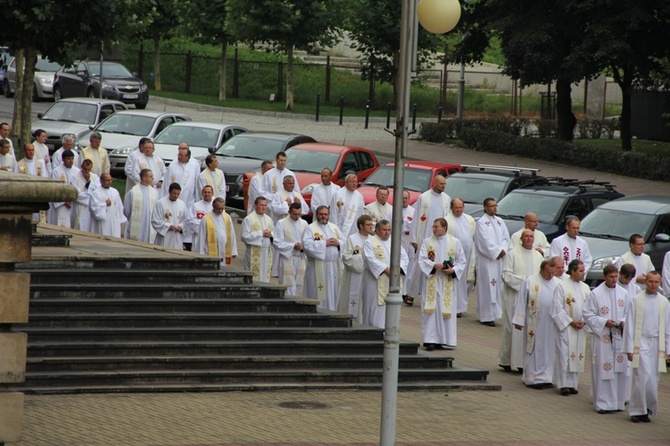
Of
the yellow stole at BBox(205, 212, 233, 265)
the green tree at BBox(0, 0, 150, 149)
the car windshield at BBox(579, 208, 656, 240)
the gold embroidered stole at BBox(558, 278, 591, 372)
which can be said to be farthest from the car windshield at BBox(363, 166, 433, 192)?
the gold embroidered stole at BBox(558, 278, 591, 372)

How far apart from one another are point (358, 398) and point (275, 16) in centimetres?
3101

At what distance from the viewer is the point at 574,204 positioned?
23.0 m

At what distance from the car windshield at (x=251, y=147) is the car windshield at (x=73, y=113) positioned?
583 centimetres

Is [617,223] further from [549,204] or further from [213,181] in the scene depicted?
[213,181]

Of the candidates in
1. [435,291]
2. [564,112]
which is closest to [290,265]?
[435,291]

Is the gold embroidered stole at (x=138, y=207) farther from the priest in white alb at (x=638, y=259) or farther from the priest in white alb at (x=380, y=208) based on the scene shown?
the priest in white alb at (x=638, y=259)

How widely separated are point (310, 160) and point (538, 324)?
35.1 ft

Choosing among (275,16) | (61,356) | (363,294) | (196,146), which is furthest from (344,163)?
(275,16)

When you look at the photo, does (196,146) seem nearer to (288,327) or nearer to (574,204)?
(574,204)

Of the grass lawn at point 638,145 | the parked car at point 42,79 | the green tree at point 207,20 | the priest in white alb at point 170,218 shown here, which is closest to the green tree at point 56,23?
the priest in white alb at point 170,218

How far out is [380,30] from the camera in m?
45.7

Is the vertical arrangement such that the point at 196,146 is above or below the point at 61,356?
above

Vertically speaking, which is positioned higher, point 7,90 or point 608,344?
point 7,90

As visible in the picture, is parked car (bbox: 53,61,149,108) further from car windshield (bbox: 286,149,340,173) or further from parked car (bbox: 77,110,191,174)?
car windshield (bbox: 286,149,340,173)
